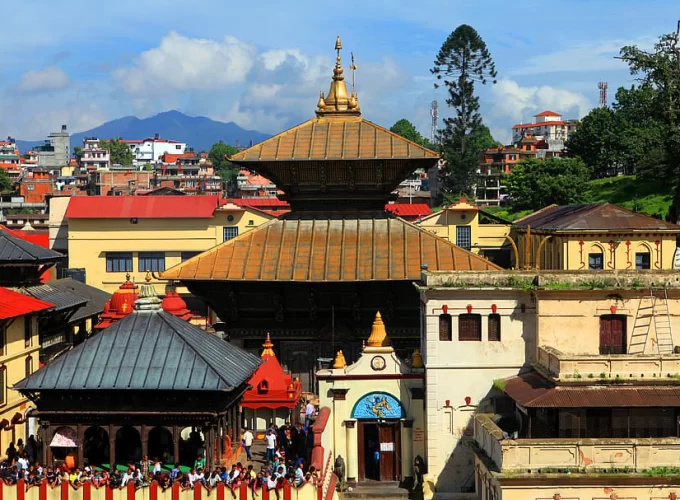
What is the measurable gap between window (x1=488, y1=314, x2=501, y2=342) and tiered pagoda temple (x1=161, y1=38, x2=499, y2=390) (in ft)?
12.9

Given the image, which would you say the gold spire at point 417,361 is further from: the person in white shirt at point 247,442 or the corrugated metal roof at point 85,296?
the corrugated metal roof at point 85,296

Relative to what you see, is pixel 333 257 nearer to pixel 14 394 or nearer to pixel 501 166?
pixel 14 394

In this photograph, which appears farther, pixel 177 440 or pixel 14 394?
pixel 14 394

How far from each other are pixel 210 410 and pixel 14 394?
17450mm

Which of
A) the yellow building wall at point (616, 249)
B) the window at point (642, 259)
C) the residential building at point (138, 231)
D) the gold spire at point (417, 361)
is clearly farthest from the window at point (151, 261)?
the gold spire at point (417, 361)

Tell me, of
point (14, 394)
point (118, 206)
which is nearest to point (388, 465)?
point (14, 394)

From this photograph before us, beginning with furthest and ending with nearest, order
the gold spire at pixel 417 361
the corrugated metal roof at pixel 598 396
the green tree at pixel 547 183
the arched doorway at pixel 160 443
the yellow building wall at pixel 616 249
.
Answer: the green tree at pixel 547 183 → the yellow building wall at pixel 616 249 → the gold spire at pixel 417 361 → the arched doorway at pixel 160 443 → the corrugated metal roof at pixel 598 396

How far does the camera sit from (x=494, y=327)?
3738cm

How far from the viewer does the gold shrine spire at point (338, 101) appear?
1844 inches

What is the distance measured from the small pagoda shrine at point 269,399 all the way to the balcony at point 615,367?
9.87 meters

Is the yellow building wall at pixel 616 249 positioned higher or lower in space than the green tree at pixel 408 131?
lower

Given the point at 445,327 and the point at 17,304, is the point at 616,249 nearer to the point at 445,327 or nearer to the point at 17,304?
the point at 445,327

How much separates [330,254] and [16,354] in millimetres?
14615

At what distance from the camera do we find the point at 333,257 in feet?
141
